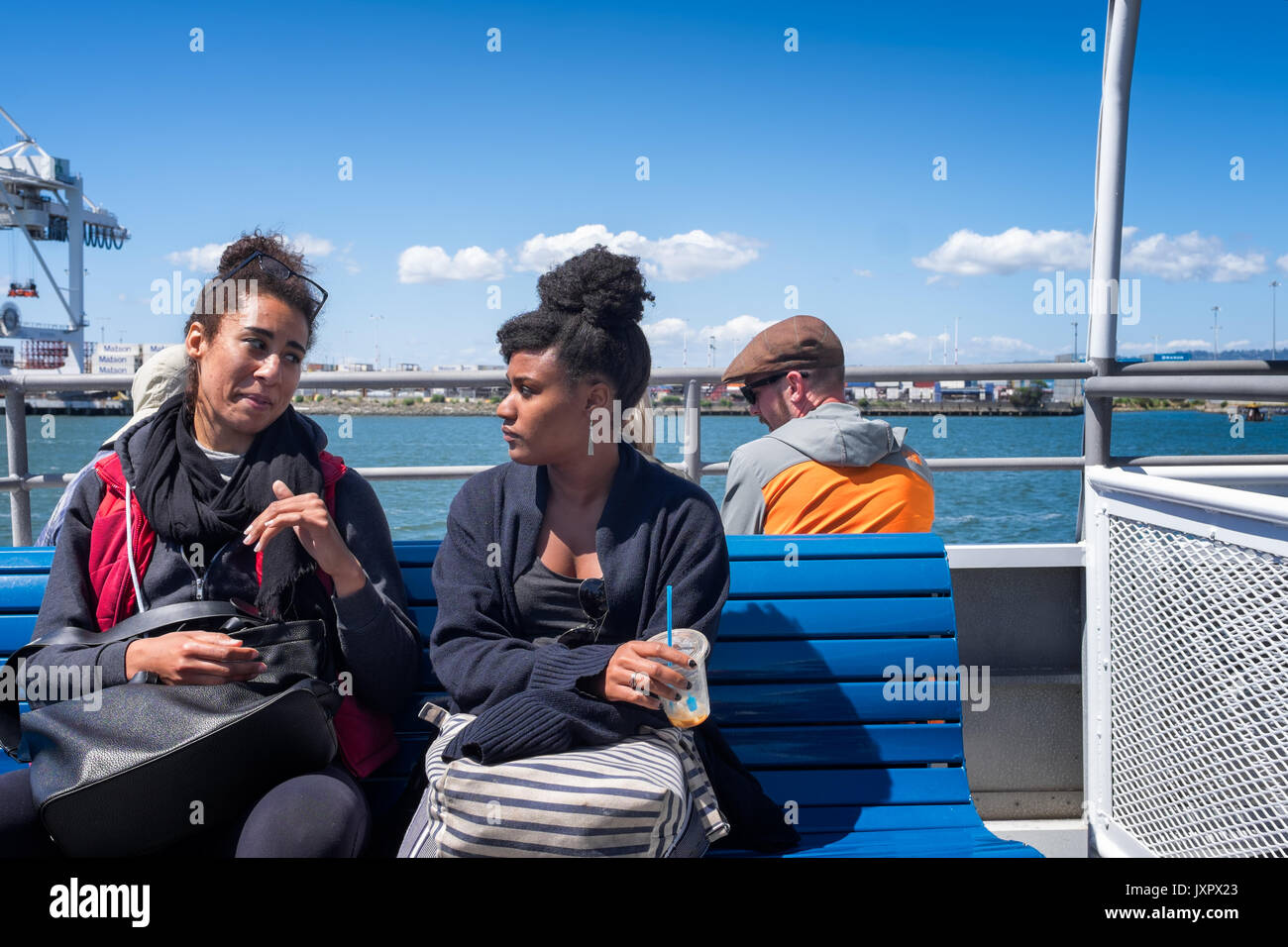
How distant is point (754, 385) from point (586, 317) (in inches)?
49.0

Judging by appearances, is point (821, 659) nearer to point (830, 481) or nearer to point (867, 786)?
point (867, 786)

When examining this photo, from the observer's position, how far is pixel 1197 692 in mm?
A: 2172

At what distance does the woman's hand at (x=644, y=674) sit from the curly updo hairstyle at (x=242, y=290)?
1041mm

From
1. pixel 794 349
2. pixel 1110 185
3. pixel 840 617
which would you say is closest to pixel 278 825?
pixel 840 617

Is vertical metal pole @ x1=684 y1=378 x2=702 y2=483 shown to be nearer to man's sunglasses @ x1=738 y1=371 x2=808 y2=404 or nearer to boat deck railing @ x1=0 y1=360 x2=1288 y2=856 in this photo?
man's sunglasses @ x1=738 y1=371 x2=808 y2=404

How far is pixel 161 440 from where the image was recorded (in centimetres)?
211

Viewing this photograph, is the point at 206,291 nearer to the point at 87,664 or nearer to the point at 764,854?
the point at 87,664

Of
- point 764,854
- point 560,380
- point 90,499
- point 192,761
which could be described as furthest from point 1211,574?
point 90,499

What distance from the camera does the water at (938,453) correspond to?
1545 centimetres

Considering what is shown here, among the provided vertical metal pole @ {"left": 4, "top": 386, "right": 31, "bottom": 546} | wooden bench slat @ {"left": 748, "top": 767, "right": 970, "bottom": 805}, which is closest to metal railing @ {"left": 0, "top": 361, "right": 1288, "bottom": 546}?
vertical metal pole @ {"left": 4, "top": 386, "right": 31, "bottom": 546}

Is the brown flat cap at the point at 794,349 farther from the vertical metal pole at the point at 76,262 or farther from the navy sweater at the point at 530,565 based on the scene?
the vertical metal pole at the point at 76,262

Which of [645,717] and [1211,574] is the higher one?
[1211,574]

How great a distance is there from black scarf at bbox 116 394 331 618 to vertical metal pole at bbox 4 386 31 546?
2.17 meters
